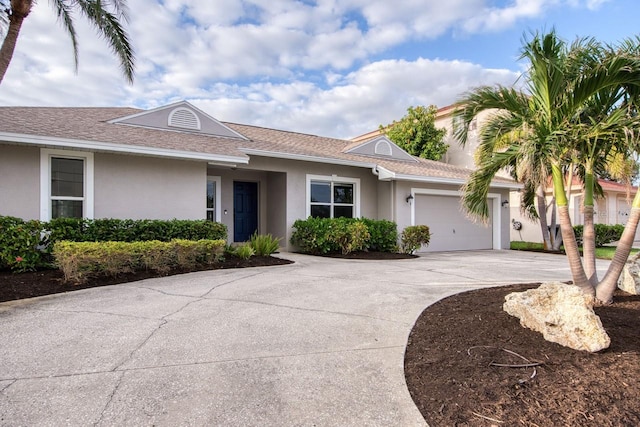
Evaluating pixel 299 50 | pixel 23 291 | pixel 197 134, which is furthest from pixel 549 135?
pixel 299 50

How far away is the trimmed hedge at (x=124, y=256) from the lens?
6.27 m

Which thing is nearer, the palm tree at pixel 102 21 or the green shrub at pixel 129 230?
the palm tree at pixel 102 21

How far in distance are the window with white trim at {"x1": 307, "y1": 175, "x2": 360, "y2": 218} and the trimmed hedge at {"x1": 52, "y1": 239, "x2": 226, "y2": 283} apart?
4.67m

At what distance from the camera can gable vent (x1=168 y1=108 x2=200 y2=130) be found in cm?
1081

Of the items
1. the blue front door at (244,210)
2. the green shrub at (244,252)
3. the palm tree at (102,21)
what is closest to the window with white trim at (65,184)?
the palm tree at (102,21)

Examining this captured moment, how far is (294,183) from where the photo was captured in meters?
11.7

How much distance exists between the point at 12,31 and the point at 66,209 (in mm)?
3687

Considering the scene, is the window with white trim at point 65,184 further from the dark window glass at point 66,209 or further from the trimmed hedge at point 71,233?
the trimmed hedge at point 71,233

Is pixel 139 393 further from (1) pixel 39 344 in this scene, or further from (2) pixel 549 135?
(2) pixel 549 135

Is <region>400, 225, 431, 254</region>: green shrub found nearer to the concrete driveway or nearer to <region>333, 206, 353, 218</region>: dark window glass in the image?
<region>333, 206, 353, 218</region>: dark window glass

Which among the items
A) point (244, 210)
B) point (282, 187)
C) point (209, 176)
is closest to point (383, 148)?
point (282, 187)

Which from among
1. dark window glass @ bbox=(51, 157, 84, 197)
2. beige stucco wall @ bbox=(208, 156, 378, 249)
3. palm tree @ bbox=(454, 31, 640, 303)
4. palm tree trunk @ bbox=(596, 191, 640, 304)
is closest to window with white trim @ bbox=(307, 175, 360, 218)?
beige stucco wall @ bbox=(208, 156, 378, 249)

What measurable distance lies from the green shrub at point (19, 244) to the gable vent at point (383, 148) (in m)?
11.2

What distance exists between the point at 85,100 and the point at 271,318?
14472 mm
